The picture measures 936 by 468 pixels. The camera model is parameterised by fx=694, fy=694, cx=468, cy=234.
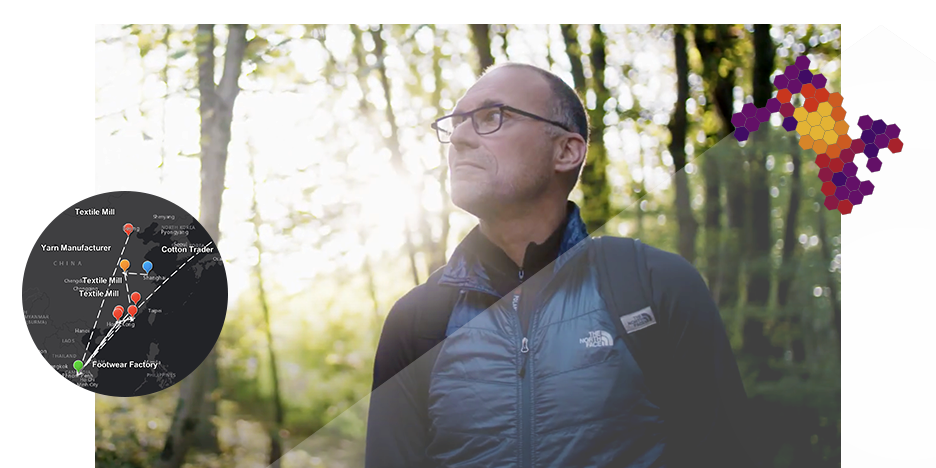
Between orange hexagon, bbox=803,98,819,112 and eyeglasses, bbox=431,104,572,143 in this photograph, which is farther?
orange hexagon, bbox=803,98,819,112

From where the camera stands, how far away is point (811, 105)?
2732 mm

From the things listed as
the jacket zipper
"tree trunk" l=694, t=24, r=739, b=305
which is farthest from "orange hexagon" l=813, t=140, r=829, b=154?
the jacket zipper

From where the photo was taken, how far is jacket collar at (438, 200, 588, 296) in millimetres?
2164

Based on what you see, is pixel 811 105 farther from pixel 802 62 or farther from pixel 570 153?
pixel 570 153

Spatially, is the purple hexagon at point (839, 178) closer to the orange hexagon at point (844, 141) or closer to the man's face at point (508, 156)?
the orange hexagon at point (844, 141)

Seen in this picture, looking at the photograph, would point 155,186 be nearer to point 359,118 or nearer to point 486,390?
point 359,118

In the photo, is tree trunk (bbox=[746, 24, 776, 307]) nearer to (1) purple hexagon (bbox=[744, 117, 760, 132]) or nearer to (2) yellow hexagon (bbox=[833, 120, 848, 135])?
(1) purple hexagon (bbox=[744, 117, 760, 132])

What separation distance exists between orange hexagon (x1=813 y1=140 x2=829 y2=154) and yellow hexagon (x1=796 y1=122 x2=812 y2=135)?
55 millimetres

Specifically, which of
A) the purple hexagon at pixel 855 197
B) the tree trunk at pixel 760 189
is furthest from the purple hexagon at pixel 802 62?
the purple hexagon at pixel 855 197

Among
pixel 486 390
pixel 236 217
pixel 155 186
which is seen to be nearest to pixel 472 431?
pixel 486 390

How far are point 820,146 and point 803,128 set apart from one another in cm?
10

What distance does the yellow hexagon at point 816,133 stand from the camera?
2.73 meters

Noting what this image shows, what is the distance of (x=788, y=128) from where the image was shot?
2834 millimetres
